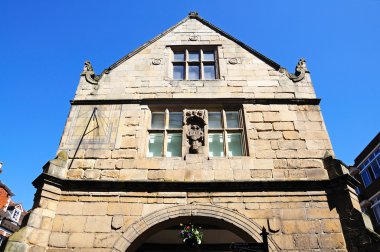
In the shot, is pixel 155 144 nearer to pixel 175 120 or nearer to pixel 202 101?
pixel 175 120

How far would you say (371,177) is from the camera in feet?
69.4

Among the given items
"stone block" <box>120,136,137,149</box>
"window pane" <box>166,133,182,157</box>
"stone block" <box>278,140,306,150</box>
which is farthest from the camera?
Answer: "window pane" <box>166,133,182,157</box>

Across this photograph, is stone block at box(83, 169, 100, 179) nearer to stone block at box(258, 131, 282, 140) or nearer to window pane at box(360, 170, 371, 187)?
stone block at box(258, 131, 282, 140)

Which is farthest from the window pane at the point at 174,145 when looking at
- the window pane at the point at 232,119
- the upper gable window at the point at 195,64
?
the upper gable window at the point at 195,64

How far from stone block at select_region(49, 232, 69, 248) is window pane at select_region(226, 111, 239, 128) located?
459 cm

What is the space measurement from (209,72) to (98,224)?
5420mm

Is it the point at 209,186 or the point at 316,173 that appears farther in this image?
the point at 316,173

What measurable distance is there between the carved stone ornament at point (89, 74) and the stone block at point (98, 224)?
4105 millimetres

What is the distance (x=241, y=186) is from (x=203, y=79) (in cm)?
366

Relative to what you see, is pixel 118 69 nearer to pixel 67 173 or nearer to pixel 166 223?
pixel 67 173

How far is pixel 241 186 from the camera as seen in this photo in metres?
6.23

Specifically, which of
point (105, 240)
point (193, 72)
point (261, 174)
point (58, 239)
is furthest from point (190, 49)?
point (58, 239)

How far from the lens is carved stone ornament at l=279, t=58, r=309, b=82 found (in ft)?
27.4

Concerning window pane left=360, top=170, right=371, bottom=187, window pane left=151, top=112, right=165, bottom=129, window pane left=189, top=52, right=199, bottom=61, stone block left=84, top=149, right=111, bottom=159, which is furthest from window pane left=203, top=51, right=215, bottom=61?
window pane left=360, top=170, right=371, bottom=187
